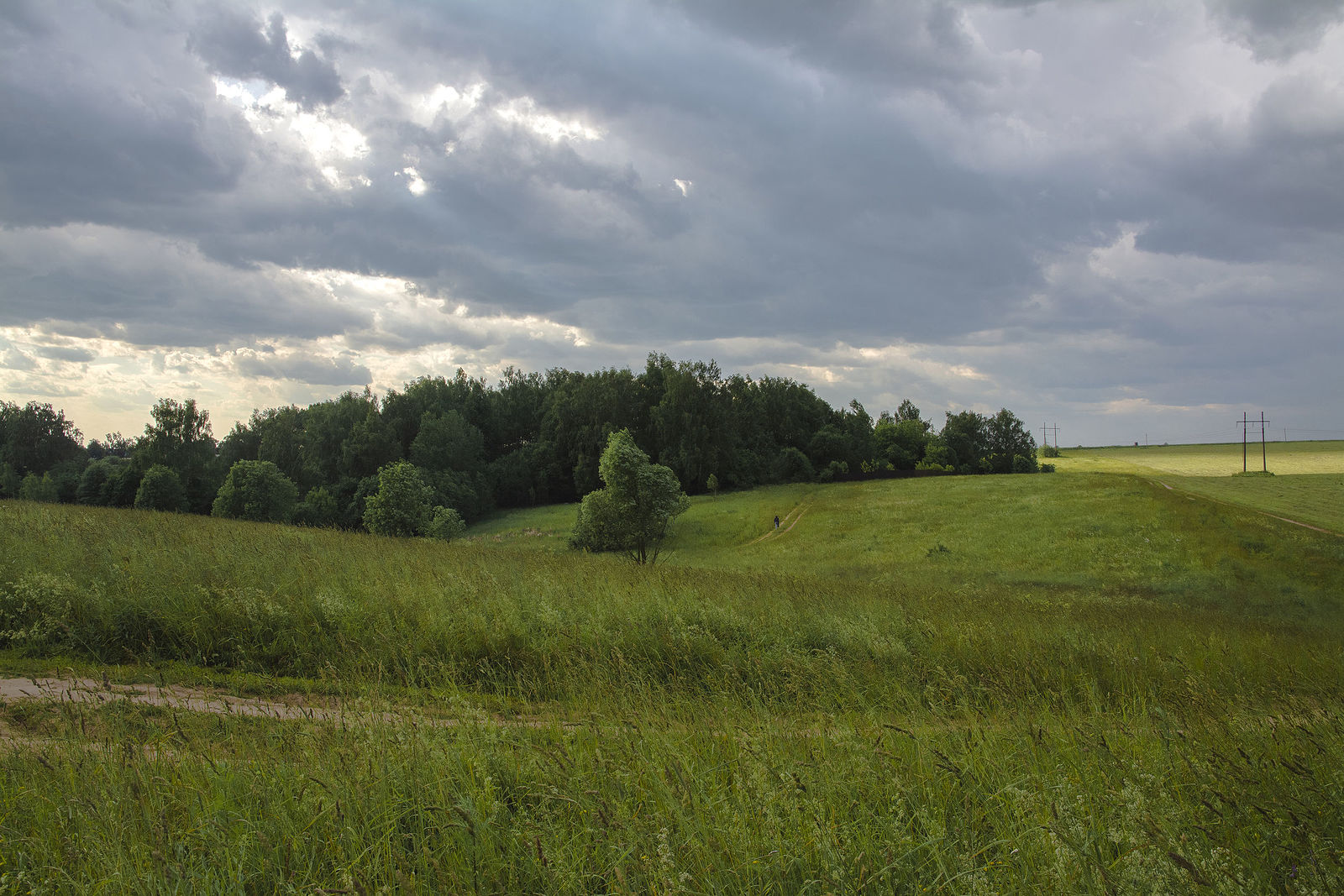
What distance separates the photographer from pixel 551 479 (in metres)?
83.7

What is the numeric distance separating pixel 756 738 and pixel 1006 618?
9029 mm

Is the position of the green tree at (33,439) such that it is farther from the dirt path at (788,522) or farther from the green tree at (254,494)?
the dirt path at (788,522)

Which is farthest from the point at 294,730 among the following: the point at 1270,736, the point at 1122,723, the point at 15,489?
the point at 15,489

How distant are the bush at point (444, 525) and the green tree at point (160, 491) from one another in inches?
1053

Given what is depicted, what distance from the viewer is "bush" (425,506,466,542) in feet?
134

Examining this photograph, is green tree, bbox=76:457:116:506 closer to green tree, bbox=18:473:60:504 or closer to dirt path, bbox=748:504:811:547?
green tree, bbox=18:473:60:504

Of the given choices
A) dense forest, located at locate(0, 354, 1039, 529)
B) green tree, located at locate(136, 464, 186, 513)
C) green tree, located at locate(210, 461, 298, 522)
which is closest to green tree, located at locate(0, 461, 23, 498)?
dense forest, located at locate(0, 354, 1039, 529)

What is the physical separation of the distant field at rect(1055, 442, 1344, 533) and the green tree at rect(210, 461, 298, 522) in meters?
69.0

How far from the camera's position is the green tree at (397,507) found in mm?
37188

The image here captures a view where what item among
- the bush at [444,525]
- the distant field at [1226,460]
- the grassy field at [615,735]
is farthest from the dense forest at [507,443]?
the grassy field at [615,735]

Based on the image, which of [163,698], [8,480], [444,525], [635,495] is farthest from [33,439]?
[163,698]

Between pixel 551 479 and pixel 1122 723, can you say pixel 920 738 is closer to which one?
pixel 1122 723

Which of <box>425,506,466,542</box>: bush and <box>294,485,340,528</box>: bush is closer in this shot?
<box>425,506,466,542</box>: bush

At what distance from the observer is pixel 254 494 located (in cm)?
5297
